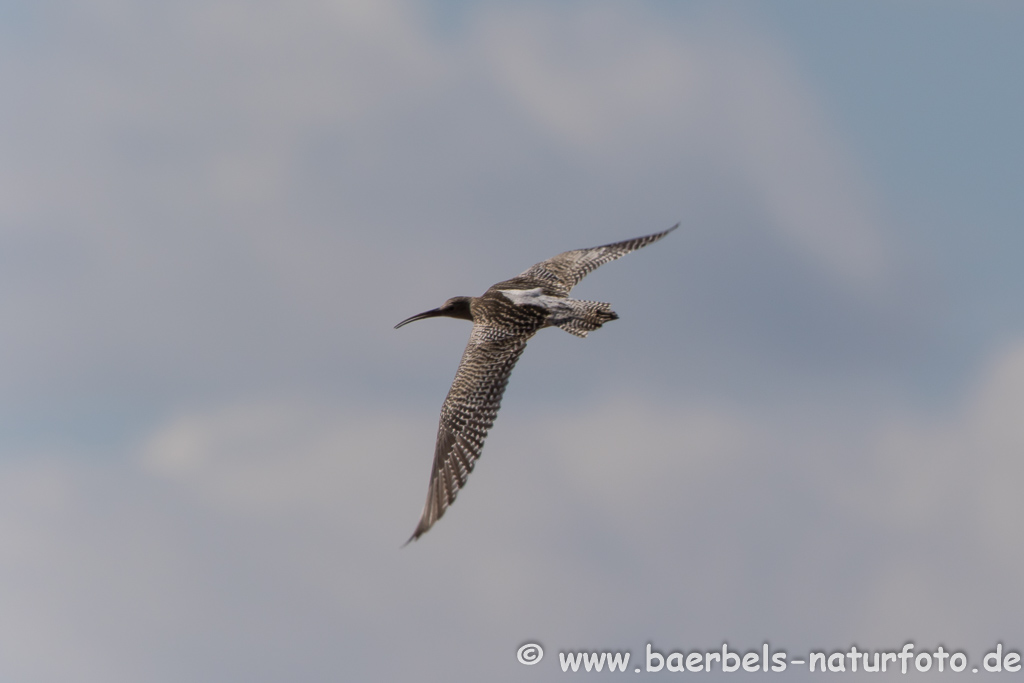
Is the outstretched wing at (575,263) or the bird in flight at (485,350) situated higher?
the outstretched wing at (575,263)

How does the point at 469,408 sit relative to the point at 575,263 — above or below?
below

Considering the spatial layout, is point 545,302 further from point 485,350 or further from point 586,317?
point 485,350

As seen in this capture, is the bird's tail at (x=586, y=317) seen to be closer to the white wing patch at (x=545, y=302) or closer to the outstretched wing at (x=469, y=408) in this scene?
the white wing patch at (x=545, y=302)

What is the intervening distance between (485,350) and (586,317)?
2292 mm

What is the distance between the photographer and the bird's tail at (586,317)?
2548 cm

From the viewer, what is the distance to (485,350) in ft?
82.4

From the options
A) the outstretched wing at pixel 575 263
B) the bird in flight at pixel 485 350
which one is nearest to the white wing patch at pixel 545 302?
the bird in flight at pixel 485 350

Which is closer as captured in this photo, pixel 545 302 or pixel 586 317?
pixel 586 317

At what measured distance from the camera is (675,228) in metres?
30.9

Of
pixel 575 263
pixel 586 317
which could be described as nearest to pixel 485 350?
pixel 586 317

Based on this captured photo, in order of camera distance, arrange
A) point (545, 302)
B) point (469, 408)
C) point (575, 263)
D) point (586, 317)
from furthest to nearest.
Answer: point (575, 263) → point (545, 302) → point (586, 317) → point (469, 408)

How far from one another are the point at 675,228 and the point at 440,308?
22.6 feet

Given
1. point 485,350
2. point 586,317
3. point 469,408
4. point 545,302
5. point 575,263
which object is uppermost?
point 575,263

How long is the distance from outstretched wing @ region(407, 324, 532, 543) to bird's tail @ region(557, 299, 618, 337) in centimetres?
107
